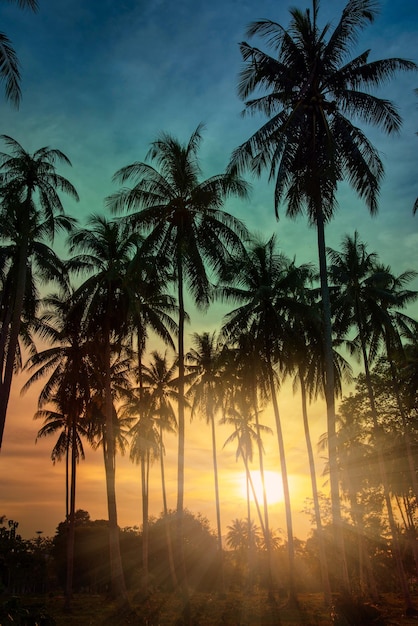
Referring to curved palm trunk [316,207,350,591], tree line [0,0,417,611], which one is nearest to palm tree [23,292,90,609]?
tree line [0,0,417,611]

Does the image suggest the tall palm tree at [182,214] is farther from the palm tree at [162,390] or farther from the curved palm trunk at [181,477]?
the palm tree at [162,390]

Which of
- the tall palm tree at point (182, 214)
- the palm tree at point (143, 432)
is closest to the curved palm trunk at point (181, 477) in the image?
the tall palm tree at point (182, 214)

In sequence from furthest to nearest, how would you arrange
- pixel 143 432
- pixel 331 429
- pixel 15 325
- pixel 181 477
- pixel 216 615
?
pixel 143 432, pixel 216 615, pixel 15 325, pixel 181 477, pixel 331 429

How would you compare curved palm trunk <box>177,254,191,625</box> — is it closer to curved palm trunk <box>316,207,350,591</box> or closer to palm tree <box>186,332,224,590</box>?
curved palm trunk <box>316,207,350,591</box>

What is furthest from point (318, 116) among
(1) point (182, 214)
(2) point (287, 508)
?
(2) point (287, 508)

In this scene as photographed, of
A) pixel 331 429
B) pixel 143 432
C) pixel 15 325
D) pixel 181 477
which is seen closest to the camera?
pixel 331 429

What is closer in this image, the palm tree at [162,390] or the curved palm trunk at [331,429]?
the curved palm trunk at [331,429]

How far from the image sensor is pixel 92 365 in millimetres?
27359

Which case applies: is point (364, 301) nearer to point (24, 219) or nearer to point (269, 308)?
point (269, 308)

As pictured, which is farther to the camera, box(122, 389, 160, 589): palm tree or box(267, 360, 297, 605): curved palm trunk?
box(122, 389, 160, 589): palm tree

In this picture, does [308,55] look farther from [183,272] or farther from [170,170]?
[183,272]

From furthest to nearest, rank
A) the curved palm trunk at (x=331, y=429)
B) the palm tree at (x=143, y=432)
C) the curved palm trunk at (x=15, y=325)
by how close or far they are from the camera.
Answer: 1. the palm tree at (x=143, y=432)
2. the curved palm trunk at (x=15, y=325)
3. the curved palm trunk at (x=331, y=429)

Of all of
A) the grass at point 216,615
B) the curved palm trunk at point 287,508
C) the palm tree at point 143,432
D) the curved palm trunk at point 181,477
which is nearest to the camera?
the curved palm trunk at point 181,477

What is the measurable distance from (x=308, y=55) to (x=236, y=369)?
16063 millimetres
